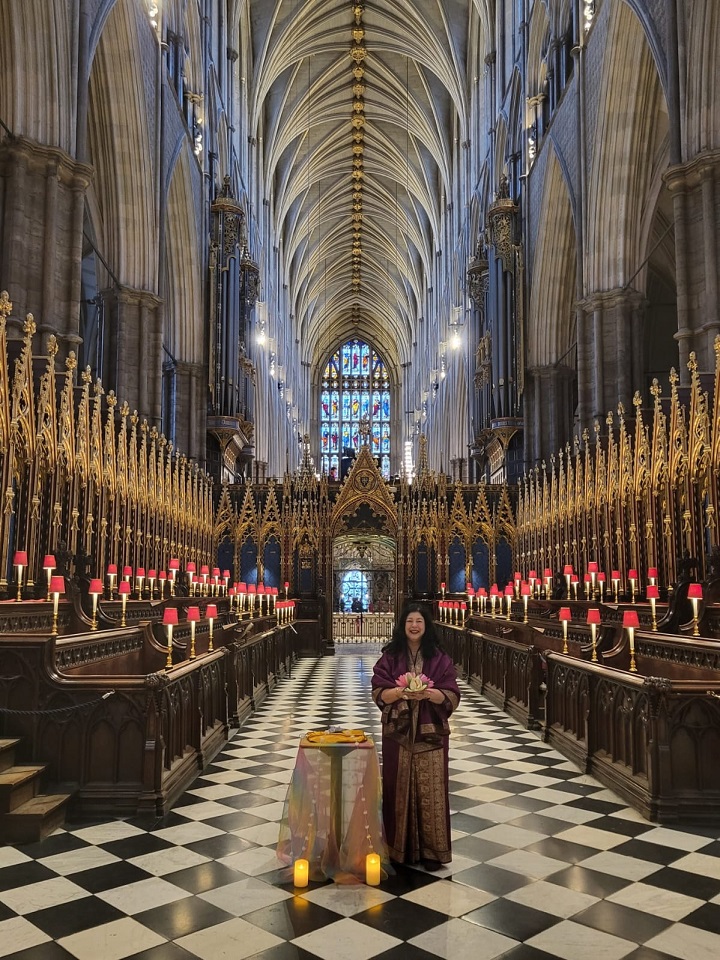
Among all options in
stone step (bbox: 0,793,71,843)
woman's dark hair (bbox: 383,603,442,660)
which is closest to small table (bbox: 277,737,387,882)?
woman's dark hair (bbox: 383,603,442,660)

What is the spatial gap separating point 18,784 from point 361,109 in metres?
39.5

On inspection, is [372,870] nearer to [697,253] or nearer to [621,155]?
[697,253]

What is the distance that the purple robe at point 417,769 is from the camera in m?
4.40

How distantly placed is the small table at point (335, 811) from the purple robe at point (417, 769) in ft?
0.44

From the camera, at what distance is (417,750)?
174 inches

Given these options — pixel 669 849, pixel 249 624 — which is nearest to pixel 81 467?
pixel 249 624

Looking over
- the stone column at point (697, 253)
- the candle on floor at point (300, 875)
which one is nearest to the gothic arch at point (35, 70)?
the stone column at point (697, 253)

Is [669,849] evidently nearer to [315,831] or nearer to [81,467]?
[315,831]

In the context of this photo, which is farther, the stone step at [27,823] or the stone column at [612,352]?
the stone column at [612,352]

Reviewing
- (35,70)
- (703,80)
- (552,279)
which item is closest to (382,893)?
(35,70)

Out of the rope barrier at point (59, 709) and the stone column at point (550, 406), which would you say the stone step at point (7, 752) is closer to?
the rope barrier at point (59, 709)

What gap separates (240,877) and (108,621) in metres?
4.90

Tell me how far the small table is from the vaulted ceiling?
29.7 meters

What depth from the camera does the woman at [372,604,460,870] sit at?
14.4 feet
